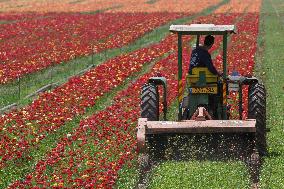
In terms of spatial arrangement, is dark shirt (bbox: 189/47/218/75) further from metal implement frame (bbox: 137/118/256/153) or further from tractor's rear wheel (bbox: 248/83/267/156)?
metal implement frame (bbox: 137/118/256/153)

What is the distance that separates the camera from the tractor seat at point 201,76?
11.3 meters

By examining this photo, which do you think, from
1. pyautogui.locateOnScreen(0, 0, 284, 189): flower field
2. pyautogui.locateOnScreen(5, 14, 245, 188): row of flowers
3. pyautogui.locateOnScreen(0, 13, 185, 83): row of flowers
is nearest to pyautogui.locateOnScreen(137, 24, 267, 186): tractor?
pyautogui.locateOnScreen(0, 0, 284, 189): flower field

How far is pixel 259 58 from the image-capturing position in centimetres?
2583

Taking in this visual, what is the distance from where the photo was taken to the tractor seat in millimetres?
11320

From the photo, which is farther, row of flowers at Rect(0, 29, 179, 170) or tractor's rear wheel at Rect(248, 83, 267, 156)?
row of flowers at Rect(0, 29, 179, 170)

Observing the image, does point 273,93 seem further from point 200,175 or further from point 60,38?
point 60,38

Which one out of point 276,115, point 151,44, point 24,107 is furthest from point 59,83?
point 151,44

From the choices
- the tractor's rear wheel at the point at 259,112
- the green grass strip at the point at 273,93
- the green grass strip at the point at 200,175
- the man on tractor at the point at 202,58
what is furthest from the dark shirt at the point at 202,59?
the green grass strip at the point at 273,93

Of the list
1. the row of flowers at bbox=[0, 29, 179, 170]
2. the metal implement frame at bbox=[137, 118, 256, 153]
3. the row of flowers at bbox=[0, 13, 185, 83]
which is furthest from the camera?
the row of flowers at bbox=[0, 13, 185, 83]

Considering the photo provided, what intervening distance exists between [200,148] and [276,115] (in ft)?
14.7

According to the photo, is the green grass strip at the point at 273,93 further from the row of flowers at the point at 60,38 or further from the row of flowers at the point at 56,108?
the row of flowers at the point at 60,38

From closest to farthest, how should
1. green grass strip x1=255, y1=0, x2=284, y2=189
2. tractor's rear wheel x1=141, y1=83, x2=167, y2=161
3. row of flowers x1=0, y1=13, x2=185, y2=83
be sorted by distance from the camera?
1. green grass strip x1=255, y1=0, x2=284, y2=189
2. tractor's rear wheel x1=141, y1=83, x2=167, y2=161
3. row of flowers x1=0, y1=13, x2=185, y2=83

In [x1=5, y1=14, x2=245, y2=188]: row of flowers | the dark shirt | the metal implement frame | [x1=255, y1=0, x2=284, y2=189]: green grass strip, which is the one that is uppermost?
the dark shirt

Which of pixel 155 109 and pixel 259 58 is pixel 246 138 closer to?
pixel 155 109
